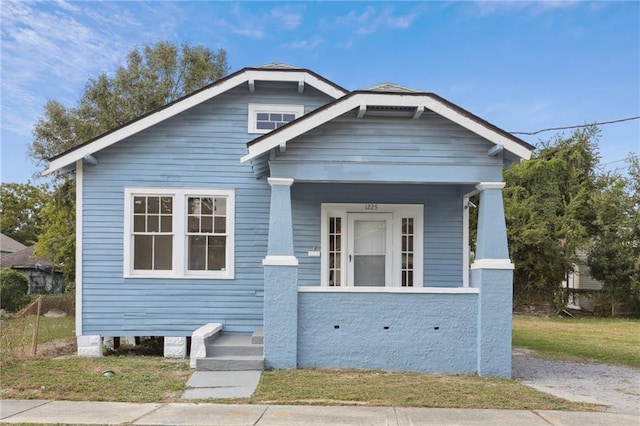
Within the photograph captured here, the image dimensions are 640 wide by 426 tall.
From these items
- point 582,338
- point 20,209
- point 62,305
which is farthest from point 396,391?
point 20,209

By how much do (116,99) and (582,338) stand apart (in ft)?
56.4

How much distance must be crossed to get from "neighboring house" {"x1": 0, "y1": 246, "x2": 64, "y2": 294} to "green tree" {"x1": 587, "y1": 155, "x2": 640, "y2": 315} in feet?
94.4

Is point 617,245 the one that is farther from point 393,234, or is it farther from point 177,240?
point 177,240

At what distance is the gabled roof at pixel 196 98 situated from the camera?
8.95 meters

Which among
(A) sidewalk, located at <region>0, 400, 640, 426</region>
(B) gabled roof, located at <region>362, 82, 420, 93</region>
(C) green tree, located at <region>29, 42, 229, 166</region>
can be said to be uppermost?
(C) green tree, located at <region>29, 42, 229, 166</region>

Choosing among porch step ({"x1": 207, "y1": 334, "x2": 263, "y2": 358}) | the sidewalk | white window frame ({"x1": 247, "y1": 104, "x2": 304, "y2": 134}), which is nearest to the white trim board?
porch step ({"x1": 207, "y1": 334, "x2": 263, "y2": 358})

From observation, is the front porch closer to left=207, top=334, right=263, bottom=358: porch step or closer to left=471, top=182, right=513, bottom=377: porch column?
left=471, top=182, right=513, bottom=377: porch column

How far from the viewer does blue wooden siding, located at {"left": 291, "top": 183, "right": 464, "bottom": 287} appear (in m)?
9.55

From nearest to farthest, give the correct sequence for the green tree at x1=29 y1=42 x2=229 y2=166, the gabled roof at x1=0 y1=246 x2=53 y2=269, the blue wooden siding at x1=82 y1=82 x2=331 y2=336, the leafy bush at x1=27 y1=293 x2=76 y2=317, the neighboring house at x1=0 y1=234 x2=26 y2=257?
1. the blue wooden siding at x1=82 y1=82 x2=331 y2=336
2. the green tree at x1=29 y1=42 x2=229 y2=166
3. the leafy bush at x1=27 y1=293 x2=76 y2=317
4. the gabled roof at x1=0 y1=246 x2=53 y2=269
5. the neighboring house at x1=0 y1=234 x2=26 y2=257

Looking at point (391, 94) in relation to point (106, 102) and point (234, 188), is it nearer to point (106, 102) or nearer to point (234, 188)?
point (234, 188)

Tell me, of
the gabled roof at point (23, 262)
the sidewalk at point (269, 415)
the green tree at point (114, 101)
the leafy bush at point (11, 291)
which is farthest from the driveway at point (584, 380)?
the gabled roof at point (23, 262)

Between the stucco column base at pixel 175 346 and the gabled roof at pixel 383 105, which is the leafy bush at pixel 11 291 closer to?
the stucco column base at pixel 175 346

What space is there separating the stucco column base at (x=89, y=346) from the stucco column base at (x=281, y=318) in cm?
358

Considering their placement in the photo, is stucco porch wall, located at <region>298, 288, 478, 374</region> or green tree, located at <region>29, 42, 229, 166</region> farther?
green tree, located at <region>29, 42, 229, 166</region>
